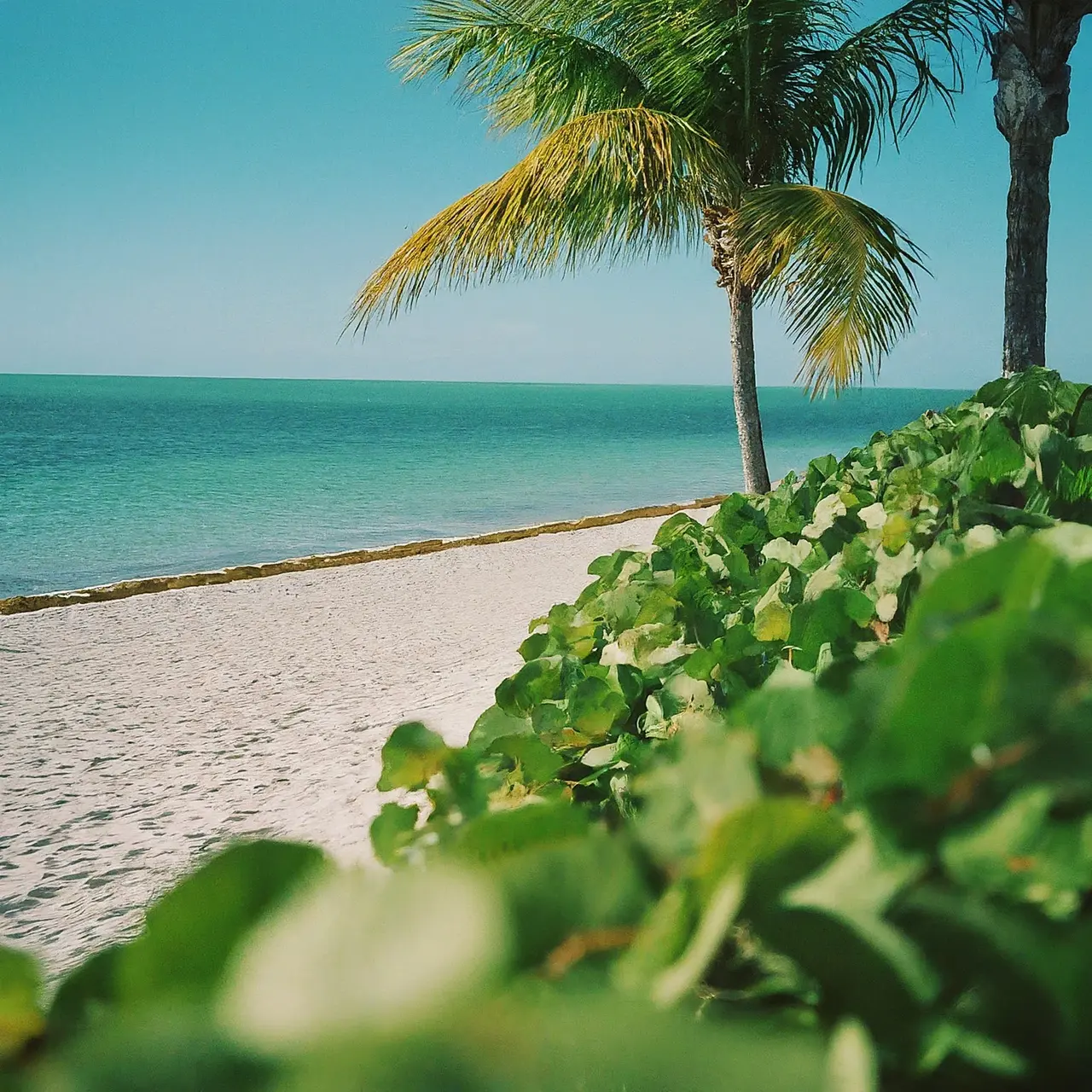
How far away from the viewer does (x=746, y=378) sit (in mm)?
8898

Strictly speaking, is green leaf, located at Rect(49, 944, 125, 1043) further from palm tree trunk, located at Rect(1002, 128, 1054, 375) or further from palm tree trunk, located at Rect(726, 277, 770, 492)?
palm tree trunk, located at Rect(726, 277, 770, 492)

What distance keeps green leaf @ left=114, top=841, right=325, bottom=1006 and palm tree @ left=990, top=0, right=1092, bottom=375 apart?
7.11m

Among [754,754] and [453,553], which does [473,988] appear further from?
[453,553]

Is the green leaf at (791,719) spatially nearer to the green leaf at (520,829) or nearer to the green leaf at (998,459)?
the green leaf at (520,829)

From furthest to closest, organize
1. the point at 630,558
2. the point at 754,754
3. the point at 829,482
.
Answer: the point at 829,482 → the point at 630,558 → the point at 754,754

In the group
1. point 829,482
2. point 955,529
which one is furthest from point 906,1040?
point 829,482

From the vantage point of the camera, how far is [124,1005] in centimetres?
26

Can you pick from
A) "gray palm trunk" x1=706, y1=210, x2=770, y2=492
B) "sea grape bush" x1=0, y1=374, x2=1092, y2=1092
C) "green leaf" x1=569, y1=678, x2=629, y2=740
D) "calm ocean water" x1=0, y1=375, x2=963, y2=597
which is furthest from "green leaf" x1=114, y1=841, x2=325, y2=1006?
"calm ocean water" x1=0, y1=375, x2=963, y2=597

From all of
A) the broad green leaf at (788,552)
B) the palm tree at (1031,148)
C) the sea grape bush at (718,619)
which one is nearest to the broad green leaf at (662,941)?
the sea grape bush at (718,619)

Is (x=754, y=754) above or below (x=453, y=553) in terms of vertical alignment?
above

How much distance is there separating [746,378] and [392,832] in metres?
8.77

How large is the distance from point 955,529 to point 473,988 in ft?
3.19

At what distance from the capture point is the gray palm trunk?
28.5 feet

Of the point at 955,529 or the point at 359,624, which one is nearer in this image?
the point at 955,529
